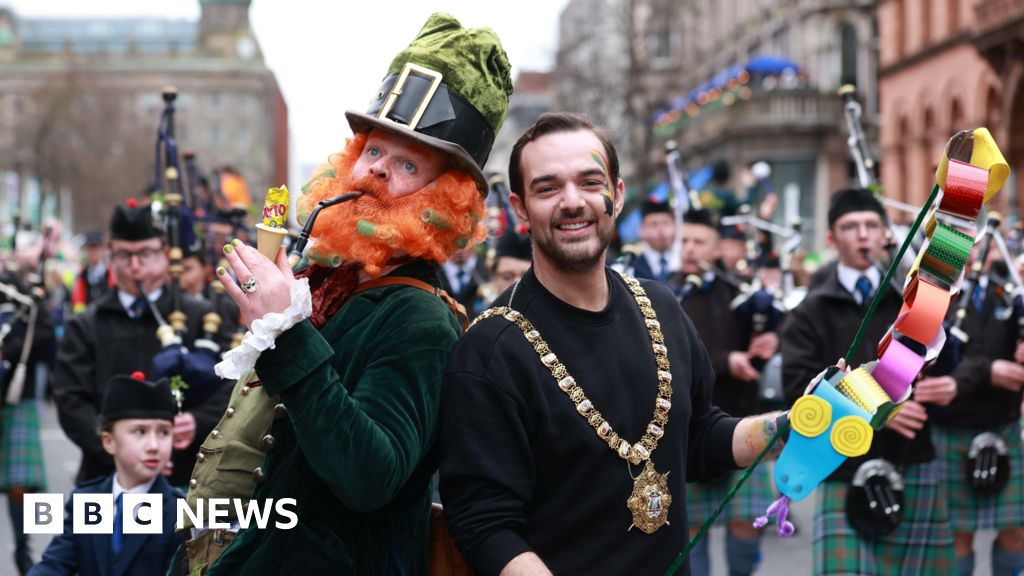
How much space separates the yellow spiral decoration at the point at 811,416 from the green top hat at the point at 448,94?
0.97 metres

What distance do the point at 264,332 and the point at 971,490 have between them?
5014 millimetres

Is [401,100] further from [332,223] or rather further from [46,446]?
[46,446]

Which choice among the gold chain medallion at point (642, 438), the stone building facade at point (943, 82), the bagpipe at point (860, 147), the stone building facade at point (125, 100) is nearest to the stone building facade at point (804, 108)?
the stone building facade at point (943, 82)

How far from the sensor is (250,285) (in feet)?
8.89

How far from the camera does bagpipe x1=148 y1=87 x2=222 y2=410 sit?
529cm

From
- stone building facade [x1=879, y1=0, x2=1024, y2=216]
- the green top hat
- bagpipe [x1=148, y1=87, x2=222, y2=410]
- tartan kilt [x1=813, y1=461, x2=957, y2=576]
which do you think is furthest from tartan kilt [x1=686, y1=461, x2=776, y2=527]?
stone building facade [x1=879, y1=0, x2=1024, y2=216]

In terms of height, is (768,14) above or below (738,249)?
above

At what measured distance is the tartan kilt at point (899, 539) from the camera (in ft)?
18.7

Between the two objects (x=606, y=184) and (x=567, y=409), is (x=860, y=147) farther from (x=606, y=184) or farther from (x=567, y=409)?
(x=567, y=409)

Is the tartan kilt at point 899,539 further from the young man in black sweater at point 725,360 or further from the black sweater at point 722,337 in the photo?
the black sweater at point 722,337

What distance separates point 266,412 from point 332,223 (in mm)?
465

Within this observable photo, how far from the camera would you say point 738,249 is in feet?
30.8

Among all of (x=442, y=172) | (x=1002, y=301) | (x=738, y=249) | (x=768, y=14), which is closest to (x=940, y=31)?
(x=768, y=14)

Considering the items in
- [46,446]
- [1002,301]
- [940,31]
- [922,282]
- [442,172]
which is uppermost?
[940,31]
